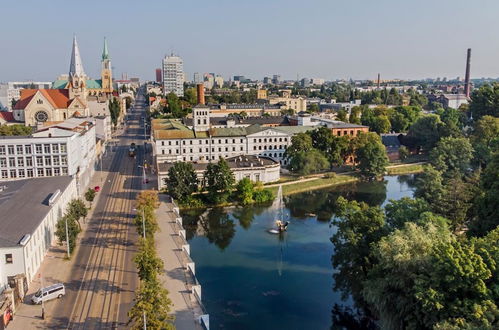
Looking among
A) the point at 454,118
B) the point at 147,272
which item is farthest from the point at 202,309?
the point at 454,118

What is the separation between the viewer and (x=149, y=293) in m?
18.8

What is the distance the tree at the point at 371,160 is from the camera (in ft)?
187

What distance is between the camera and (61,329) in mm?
20656

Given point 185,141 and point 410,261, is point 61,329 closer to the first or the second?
point 410,261

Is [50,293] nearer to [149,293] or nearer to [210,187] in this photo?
[149,293]

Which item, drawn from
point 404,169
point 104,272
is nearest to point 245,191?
point 104,272

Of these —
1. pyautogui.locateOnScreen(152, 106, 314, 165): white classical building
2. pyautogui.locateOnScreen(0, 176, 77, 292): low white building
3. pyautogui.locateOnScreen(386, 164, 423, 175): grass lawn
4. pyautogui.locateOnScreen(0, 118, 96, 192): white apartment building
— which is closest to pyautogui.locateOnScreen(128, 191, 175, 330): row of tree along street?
pyautogui.locateOnScreen(0, 176, 77, 292): low white building

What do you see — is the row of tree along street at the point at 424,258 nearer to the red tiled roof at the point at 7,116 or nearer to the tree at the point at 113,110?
the red tiled roof at the point at 7,116

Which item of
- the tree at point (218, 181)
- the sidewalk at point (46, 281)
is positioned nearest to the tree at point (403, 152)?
the tree at point (218, 181)

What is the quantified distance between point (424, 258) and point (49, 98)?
74.8 m

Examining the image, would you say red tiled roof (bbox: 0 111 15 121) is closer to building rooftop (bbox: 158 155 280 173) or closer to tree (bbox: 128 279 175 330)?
building rooftop (bbox: 158 155 280 173)

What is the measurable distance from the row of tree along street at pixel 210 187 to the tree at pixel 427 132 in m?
35.6

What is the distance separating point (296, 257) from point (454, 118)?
5716cm

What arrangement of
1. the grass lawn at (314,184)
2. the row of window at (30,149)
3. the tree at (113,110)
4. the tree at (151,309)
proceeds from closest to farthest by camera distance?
the tree at (151,309) < the row of window at (30,149) < the grass lawn at (314,184) < the tree at (113,110)
